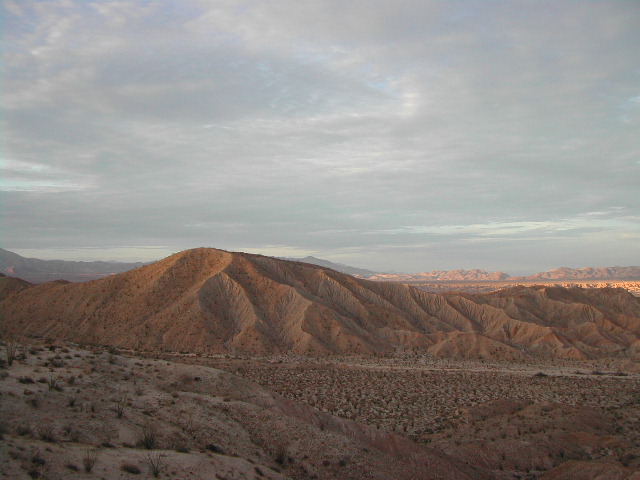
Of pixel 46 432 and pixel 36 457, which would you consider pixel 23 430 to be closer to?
pixel 46 432

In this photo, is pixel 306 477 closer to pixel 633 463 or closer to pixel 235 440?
pixel 235 440

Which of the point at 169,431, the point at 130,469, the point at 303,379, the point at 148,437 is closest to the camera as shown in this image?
the point at 130,469

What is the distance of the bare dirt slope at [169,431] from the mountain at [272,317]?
2997cm

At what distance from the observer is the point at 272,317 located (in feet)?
176

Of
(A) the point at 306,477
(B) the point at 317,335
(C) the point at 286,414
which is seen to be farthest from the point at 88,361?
(B) the point at 317,335

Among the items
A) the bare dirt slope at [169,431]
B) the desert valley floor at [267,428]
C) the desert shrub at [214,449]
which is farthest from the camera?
the desert shrub at [214,449]

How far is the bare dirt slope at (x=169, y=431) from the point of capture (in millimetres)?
9859

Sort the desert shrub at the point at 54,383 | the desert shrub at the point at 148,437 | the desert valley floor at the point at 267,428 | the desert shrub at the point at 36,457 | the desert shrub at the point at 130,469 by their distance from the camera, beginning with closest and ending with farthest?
the desert shrub at the point at 36,457, the desert shrub at the point at 130,469, the desert valley floor at the point at 267,428, the desert shrub at the point at 148,437, the desert shrub at the point at 54,383

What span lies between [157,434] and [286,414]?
515cm

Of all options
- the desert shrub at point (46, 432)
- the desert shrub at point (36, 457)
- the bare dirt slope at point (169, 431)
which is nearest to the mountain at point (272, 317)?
the bare dirt slope at point (169, 431)

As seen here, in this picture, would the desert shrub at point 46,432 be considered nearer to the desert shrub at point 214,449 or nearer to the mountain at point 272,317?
the desert shrub at point 214,449

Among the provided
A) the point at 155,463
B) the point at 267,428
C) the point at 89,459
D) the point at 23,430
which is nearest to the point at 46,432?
the point at 23,430

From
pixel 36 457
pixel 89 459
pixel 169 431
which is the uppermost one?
pixel 36 457

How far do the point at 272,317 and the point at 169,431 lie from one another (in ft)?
135
